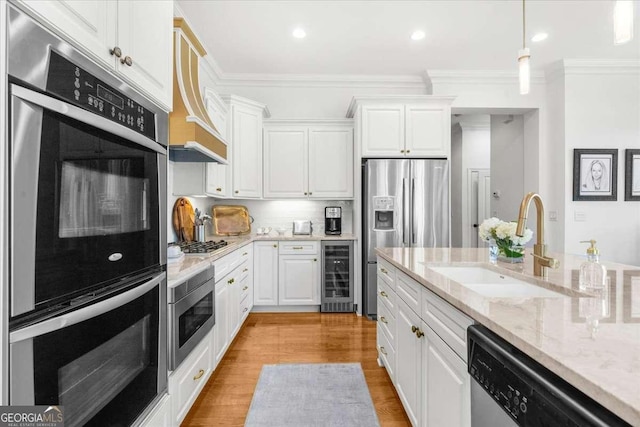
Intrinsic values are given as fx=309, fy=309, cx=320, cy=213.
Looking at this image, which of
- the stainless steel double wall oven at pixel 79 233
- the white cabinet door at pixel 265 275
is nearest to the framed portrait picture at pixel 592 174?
the white cabinet door at pixel 265 275

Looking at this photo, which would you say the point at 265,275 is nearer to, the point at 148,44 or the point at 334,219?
the point at 334,219

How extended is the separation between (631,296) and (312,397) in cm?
178

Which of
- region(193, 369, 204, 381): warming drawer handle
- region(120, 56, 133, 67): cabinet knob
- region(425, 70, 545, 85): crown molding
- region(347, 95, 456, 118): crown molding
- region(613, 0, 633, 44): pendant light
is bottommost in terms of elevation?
region(193, 369, 204, 381): warming drawer handle

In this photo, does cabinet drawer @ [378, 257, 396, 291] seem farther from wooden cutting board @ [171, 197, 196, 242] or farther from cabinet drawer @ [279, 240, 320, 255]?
wooden cutting board @ [171, 197, 196, 242]

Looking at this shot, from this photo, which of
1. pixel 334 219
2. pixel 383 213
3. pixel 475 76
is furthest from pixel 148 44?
pixel 475 76

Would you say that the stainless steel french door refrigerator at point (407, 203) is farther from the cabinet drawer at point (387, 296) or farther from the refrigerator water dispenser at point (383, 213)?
the cabinet drawer at point (387, 296)

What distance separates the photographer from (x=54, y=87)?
75 cm

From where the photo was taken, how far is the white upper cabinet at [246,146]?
368cm

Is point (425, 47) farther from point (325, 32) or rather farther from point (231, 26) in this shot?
point (231, 26)

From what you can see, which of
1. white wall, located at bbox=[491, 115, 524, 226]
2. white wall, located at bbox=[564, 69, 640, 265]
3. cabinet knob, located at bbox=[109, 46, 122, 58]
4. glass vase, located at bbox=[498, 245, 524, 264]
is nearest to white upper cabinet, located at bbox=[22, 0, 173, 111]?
cabinet knob, located at bbox=[109, 46, 122, 58]

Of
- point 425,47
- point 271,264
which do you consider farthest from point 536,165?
point 271,264

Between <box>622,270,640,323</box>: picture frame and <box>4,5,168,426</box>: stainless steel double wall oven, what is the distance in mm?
1478

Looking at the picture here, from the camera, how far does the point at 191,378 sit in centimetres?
178

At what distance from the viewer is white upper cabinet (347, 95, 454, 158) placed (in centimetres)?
369
